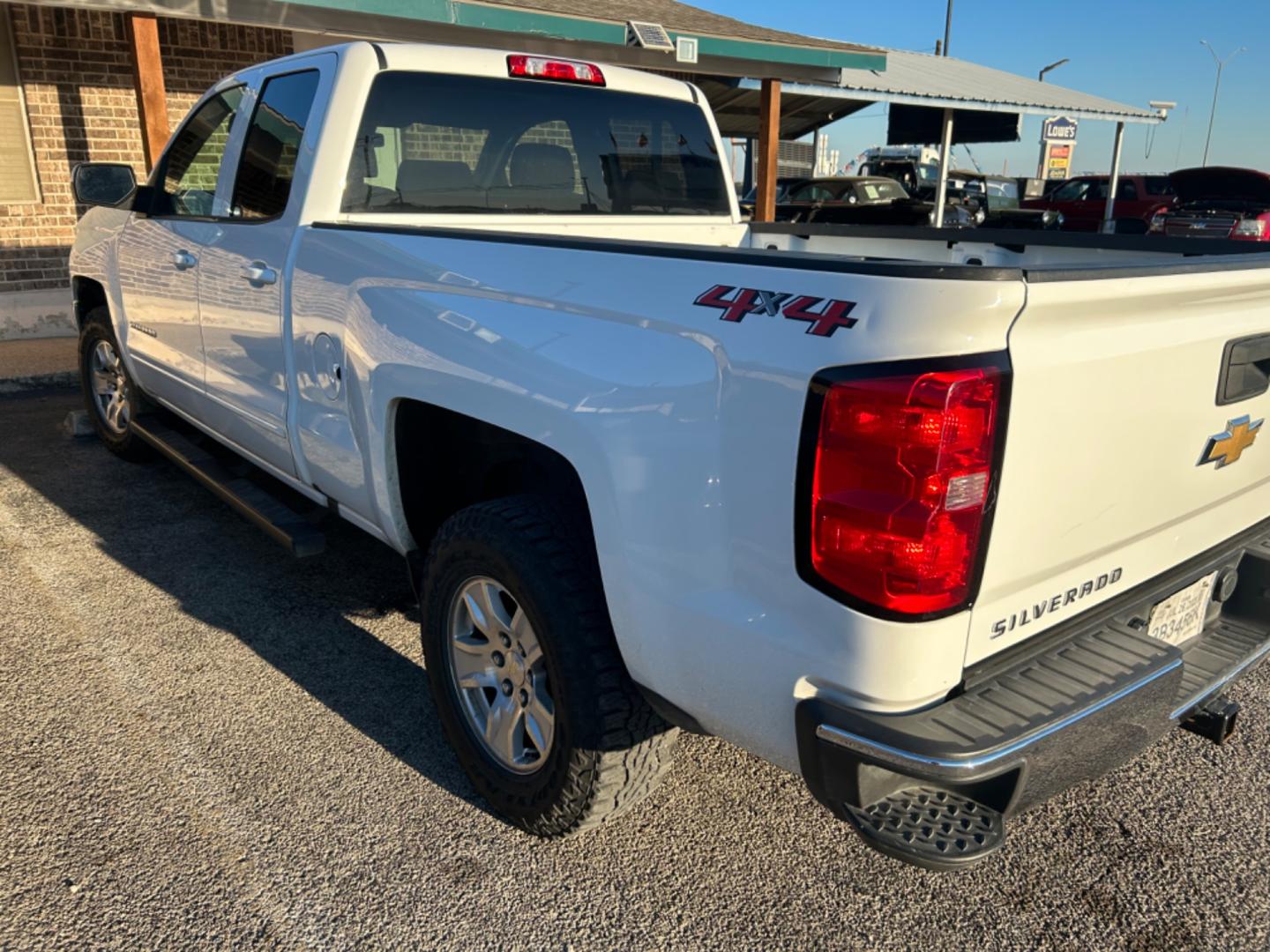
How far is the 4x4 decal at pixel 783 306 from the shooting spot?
1.70m

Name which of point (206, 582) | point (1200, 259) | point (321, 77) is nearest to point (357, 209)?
point (321, 77)

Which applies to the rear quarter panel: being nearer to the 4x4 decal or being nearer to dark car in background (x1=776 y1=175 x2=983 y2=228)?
the 4x4 decal

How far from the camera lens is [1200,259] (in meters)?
2.11

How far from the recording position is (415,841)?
258 centimetres

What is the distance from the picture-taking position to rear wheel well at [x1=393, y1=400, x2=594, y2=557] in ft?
8.93

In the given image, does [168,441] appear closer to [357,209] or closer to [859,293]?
[357,209]

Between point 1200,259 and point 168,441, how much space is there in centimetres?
445

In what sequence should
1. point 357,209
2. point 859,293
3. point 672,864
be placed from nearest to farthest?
1. point 859,293
2. point 672,864
3. point 357,209

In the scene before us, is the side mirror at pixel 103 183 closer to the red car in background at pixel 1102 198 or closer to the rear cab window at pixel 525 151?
the rear cab window at pixel 525 151

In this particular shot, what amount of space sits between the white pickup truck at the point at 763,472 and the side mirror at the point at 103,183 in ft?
4.75

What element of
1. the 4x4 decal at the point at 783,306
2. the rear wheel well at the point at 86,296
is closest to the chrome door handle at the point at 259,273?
the 4x4 decal at the point at 783,306

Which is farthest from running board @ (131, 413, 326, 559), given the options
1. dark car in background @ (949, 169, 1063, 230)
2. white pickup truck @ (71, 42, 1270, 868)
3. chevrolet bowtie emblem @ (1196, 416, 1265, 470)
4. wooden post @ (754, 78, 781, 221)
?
dark car in background @ (949, 169, 1063, 230)

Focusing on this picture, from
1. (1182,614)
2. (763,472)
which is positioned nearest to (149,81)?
(763,472)

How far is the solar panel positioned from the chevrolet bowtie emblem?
8923mm
